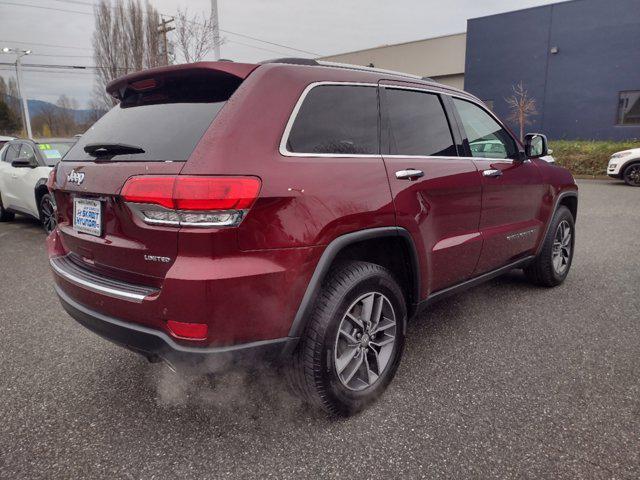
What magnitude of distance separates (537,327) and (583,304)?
2.52ft

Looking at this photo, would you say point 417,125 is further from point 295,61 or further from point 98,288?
point 98,288

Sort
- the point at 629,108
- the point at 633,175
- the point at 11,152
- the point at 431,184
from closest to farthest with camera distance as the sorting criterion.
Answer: the point at 431,184, the point at 11,152, the point at 633,175, the point at 629,108

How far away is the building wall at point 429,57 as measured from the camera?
28484 millimetres

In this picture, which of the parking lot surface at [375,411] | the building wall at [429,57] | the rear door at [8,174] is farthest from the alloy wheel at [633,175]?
the building wall at [429,57]

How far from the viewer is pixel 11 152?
778 cm

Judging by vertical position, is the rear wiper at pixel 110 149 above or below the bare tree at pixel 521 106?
below

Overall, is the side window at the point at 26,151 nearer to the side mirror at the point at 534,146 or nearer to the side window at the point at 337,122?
the side window at the point at 337,122

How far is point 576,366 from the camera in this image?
2768 millimetres

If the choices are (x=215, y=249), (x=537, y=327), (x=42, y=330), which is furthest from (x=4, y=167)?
(x=537, y=327)

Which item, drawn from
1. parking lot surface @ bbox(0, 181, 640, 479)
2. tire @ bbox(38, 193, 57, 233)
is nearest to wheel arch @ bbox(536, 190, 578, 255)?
parking lot surface @ bbox(0, 181, 640, 479)

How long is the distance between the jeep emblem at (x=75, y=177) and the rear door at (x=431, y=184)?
1.54m

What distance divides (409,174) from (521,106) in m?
20.4

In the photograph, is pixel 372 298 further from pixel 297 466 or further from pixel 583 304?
pixel 583 304

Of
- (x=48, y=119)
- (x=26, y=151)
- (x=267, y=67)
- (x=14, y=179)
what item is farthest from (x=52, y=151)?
(x=48, y=119)
